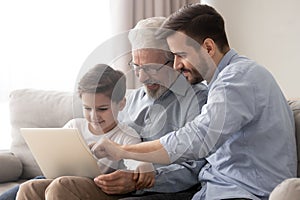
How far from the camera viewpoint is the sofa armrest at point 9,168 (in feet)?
8.05

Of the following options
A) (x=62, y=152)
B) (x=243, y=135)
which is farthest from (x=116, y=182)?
(x=243, y=135)

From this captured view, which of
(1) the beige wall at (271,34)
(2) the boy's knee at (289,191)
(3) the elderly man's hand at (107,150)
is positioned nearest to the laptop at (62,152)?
(3) the elderly man's hand at (107,150)

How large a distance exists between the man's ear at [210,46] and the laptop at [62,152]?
46 centimetres

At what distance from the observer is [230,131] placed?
148cm

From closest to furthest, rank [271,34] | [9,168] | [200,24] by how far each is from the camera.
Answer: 1. [200,24]
2. [9,168]
3. [271,34]

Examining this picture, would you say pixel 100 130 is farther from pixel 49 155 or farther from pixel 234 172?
pixel 234 172

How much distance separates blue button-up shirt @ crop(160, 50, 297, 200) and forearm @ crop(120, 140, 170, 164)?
18 mm

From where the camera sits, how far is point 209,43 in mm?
1632

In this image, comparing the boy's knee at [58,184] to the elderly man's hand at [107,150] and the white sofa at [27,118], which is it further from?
the white sofa at [27,118]

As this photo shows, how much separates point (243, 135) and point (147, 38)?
0.51 m

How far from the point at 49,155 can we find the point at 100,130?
0.20 meters

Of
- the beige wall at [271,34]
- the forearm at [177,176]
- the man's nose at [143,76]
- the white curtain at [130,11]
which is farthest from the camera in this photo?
the white curtain at [130,11]

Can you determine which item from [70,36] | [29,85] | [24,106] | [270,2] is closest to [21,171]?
[24,106]

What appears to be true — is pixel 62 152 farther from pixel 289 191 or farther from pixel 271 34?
pixel 271 34
